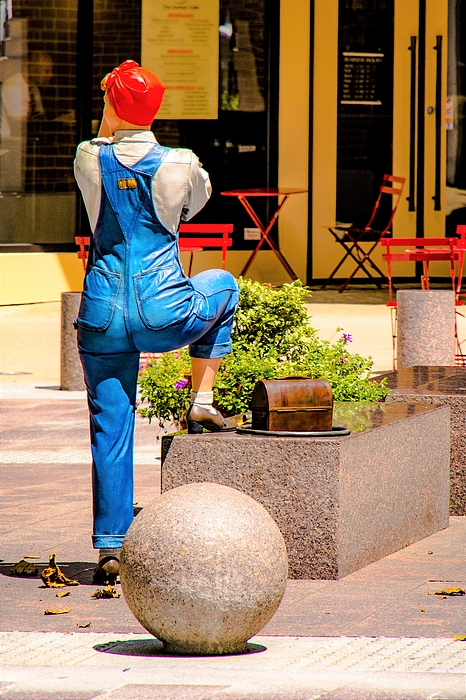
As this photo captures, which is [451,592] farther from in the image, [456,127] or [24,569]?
[456,127]

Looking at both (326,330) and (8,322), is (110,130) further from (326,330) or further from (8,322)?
(8,322)

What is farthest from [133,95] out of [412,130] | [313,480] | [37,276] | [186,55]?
[412,130]

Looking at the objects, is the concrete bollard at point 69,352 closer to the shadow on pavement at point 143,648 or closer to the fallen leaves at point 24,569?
the fallen leaves at point 24,569

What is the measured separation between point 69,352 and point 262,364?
4.80m

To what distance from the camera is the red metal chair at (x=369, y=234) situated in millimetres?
17906

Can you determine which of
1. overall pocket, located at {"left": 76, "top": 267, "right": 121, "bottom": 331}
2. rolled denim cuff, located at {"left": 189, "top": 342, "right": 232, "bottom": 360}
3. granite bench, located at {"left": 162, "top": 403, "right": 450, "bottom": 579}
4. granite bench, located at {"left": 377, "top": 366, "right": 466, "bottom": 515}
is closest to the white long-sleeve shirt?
overall pocket, located at {"left": 76, "top": 267, "right": 121, "bottom": 331}

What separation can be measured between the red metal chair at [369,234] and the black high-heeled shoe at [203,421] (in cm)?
1156

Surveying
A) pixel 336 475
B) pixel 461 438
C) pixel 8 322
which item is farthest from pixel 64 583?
pixel 8 322

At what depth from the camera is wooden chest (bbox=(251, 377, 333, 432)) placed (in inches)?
239

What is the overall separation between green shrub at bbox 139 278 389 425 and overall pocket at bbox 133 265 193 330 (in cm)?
149

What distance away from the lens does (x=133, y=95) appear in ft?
18.8

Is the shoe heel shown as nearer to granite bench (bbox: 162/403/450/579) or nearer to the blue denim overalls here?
granite bench (bbox: 162/403/450/579)

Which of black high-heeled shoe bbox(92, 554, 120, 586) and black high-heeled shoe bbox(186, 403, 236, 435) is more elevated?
black high-heeled shoe bbox(186, 403, 236, 435)

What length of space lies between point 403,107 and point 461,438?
1252 cm
